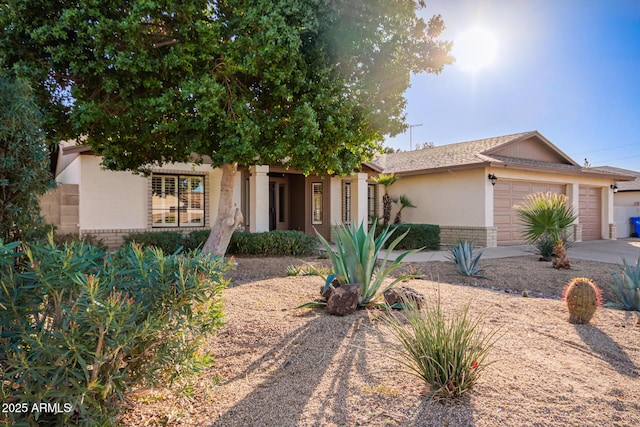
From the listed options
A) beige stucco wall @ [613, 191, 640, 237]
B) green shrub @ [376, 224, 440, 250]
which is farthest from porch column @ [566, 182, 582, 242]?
green shrub @ [376, 224, 440, 250]

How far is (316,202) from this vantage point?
17.6 m

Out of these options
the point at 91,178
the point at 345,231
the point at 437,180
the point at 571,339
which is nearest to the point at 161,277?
the point at 345,231

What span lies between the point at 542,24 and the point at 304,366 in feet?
Answer: 31.7

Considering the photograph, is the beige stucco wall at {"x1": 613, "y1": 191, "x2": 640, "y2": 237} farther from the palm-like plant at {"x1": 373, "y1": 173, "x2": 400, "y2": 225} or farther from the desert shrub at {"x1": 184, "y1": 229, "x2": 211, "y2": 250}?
the desert shrub at {"x1": 184, "y1": 229, "x2": 211, "y2": 250}

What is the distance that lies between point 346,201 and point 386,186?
6.10 feet

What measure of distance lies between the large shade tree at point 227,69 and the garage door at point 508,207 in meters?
8.94

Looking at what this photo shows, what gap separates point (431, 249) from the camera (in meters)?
15.1

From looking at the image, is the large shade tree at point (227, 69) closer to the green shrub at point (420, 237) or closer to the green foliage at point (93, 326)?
the green foliage at point (93, 326)

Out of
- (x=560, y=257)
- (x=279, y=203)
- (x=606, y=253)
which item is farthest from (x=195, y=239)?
(x=606, y=253)

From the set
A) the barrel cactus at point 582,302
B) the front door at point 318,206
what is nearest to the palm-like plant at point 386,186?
the front door at point 318,206

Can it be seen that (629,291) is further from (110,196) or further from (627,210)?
(627,210)

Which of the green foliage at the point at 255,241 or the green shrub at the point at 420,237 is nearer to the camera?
the green foliage at the point at 255,241

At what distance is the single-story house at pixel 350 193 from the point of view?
42.5 feet

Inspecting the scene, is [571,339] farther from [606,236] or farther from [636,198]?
[636,198]
